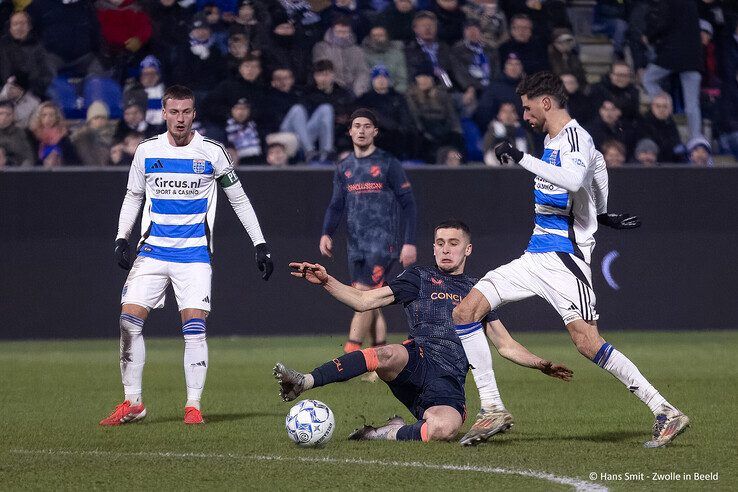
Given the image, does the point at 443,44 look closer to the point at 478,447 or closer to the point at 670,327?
the point at 670,327

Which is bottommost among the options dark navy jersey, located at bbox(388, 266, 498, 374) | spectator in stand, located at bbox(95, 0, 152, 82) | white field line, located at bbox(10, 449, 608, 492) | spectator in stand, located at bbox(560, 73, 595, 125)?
white field line, located at bbox(10, 449, 608, 492)

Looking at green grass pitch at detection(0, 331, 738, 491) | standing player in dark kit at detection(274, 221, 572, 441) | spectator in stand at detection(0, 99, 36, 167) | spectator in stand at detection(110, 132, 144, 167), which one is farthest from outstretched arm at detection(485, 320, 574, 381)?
spectator in stand at detection(0, 99, 36, 167)

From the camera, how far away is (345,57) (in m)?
16.3

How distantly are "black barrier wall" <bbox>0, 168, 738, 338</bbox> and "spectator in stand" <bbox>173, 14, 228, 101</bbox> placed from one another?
57.7 inches

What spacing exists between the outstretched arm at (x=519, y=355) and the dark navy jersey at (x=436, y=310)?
0.33 ft

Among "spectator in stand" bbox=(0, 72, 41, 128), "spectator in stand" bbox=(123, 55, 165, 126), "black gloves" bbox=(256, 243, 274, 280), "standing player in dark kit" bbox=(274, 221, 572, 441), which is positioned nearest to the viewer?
"standing player in dark kit" bbox=(274, 221, 572, 441)

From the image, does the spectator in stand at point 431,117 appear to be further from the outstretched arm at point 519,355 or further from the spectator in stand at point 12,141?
the outstretched arm at point 519,355

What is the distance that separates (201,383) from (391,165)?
3.36 meters

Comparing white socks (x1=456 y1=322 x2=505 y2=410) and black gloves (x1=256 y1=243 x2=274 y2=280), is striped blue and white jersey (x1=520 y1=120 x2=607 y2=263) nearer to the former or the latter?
white socks (x1=456 y1=322 x2=505 y2=410)

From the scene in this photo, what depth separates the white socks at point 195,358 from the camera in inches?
360

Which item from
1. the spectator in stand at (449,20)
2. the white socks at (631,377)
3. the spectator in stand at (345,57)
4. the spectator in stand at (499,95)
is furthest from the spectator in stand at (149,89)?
the white socks at (631,377)

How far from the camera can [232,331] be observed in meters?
15.3

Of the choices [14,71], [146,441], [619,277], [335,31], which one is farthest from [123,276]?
[146,441]

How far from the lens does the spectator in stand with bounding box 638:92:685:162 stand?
1662cm
